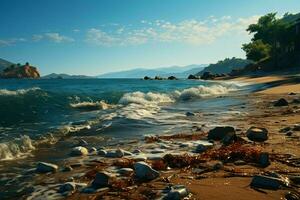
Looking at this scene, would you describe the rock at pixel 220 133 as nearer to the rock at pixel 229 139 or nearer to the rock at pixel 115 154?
the rock at pixel 229 139

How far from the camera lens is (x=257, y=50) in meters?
98.4

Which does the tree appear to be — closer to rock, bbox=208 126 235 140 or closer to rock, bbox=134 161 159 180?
rock, bbox=208 126 235 140

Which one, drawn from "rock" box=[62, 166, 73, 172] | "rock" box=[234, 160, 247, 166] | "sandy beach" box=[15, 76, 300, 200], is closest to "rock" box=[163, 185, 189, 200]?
"sandy beach" box=[15, 76, 300, 200]

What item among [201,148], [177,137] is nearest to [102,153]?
[201,148]

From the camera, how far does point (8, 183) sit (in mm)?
8172

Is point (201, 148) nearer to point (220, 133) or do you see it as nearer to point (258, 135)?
point (220, 133)

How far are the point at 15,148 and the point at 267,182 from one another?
7.99 meters

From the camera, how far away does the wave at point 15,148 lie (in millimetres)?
11000

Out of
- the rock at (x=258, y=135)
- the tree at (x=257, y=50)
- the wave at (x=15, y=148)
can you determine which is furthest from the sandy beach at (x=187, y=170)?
the tree at (x=257, y=50)

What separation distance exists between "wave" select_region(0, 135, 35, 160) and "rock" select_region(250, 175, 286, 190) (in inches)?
280

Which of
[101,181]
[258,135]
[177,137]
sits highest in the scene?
[101,181]

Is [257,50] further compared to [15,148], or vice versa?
[257,50]

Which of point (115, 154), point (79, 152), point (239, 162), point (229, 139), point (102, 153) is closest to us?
point (239, 162)

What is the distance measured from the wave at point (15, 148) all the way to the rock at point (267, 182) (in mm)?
7103
